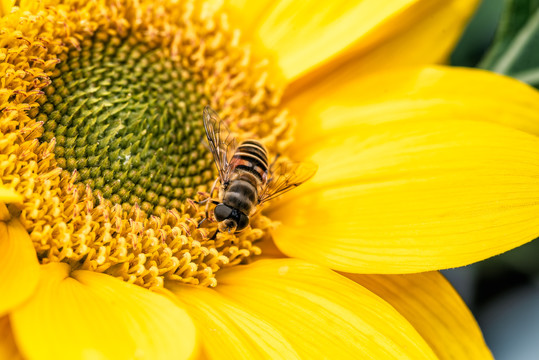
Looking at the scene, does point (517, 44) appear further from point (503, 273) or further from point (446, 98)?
point (503, 273)

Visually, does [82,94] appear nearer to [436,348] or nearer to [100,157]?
[100,157]

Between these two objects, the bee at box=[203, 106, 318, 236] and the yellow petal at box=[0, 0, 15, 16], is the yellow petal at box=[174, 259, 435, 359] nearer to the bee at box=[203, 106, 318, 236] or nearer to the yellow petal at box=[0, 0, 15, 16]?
the bee at box=[203, 106, 318, 236]

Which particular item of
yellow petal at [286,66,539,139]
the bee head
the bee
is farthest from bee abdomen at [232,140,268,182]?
yellow petal at [286,66,539,139]

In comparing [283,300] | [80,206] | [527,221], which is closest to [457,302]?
[527,221]

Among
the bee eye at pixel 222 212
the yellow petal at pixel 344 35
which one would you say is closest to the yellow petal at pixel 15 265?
the bee eye at pixel 222 212

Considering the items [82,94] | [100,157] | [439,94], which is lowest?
[100,157]

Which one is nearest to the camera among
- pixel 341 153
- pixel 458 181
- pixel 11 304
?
pixel 11 304

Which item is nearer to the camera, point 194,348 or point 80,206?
point 194,348
